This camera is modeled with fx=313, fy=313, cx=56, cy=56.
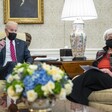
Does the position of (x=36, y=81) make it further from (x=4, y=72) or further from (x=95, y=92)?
(x=4, y=72)

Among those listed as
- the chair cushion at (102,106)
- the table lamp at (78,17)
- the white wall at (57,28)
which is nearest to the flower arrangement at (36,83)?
the chair cushion at (102,106)

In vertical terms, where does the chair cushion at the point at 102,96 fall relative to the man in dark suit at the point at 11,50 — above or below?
below

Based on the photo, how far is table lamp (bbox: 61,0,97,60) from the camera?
14.7 feet

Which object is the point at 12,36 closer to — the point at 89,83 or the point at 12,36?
the point at 12,36

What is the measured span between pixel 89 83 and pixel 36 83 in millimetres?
1681

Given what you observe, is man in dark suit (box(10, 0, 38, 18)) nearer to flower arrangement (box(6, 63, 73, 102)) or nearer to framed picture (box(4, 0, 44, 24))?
framed picture (box(4, 0, 44, 24))

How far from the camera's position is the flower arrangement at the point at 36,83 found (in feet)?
5.82

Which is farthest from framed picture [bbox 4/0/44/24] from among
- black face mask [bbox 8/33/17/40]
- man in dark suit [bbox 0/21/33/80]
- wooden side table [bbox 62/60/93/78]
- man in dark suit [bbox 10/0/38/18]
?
wooden side table [bbox 62/60/93/78]

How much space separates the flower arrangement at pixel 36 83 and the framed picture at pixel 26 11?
3.73 m

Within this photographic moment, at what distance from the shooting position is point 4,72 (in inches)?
163

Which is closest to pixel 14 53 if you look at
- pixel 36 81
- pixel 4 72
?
pixel 4 72

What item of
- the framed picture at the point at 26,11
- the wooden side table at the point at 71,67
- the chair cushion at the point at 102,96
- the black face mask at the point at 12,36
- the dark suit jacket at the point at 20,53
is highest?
the framed picture at the point at 26,11

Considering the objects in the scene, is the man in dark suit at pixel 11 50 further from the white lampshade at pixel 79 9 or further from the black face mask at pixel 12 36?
the white lampshade at pixel 79 9

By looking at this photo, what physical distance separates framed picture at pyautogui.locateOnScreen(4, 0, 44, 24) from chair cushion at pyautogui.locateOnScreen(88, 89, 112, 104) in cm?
255
